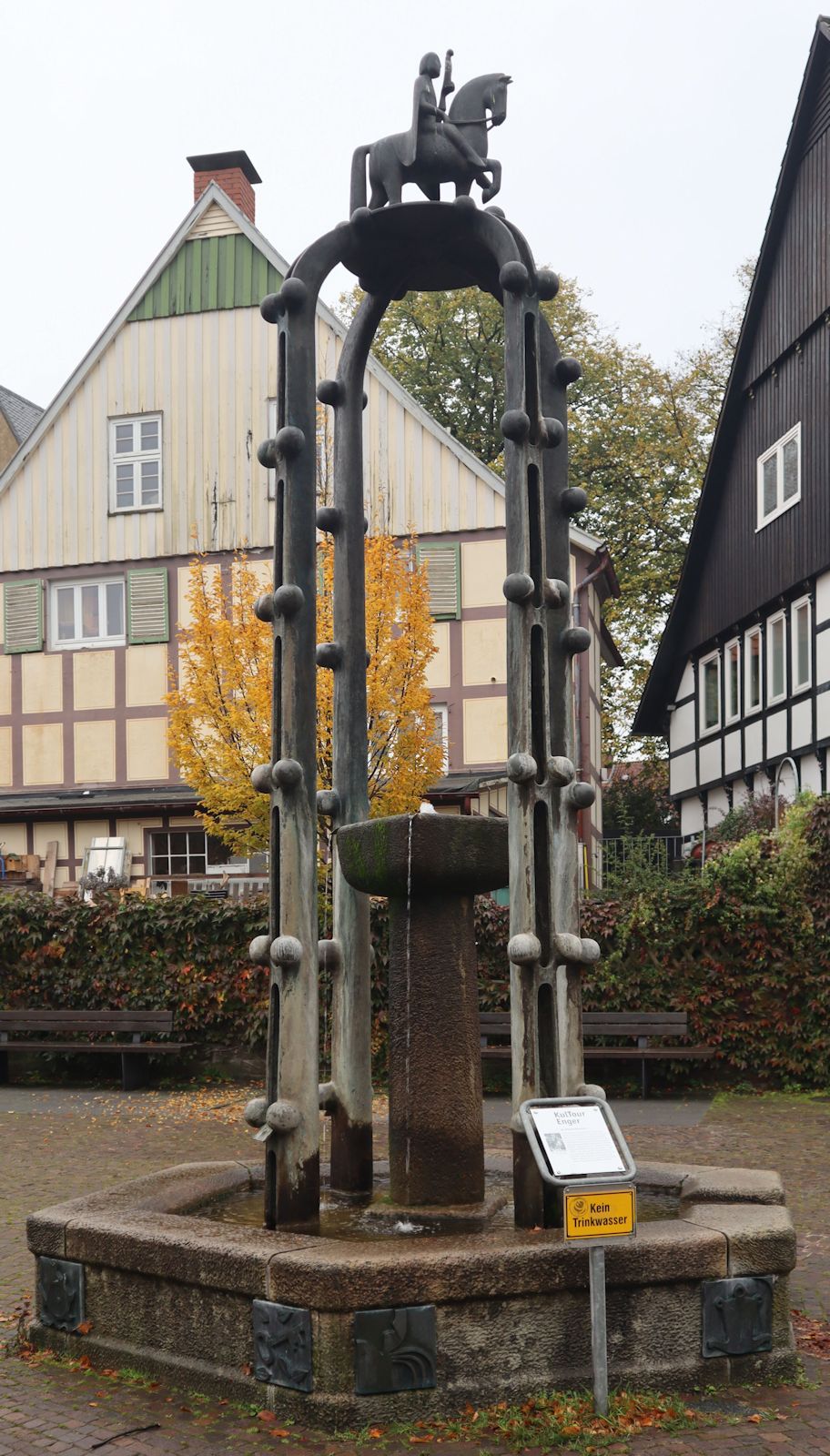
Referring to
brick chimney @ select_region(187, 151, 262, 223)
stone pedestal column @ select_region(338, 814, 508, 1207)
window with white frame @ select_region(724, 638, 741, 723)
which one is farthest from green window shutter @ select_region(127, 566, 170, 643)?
stone pedestal column @ select_region(338, 814, 508, 1207)

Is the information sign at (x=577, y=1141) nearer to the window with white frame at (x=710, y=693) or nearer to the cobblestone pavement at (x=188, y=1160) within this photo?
the cobblestone pavement at (x=188, y=1160)

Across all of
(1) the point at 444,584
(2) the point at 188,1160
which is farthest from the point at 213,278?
(2) the point at 188,1160

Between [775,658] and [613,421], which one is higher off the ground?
[613,421]

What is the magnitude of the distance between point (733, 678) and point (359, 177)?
20689 millimetres

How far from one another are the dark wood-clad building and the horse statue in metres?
15.4

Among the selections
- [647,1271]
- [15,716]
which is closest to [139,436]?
[15,716]

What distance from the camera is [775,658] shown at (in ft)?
78.2

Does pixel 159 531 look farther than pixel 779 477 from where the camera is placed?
Yes

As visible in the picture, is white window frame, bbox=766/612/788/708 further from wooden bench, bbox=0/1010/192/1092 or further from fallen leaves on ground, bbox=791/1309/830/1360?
fallen leaves on ground, bbox=791/1309/830/1360

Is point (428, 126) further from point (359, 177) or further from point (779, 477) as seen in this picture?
point (779, 477)

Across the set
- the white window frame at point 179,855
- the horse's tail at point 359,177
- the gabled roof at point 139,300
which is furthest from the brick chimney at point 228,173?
the horse's tail at point 359,177

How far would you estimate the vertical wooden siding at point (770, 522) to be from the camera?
850 inches

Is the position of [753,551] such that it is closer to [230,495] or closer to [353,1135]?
[230,495]

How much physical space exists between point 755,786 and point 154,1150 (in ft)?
54.1
